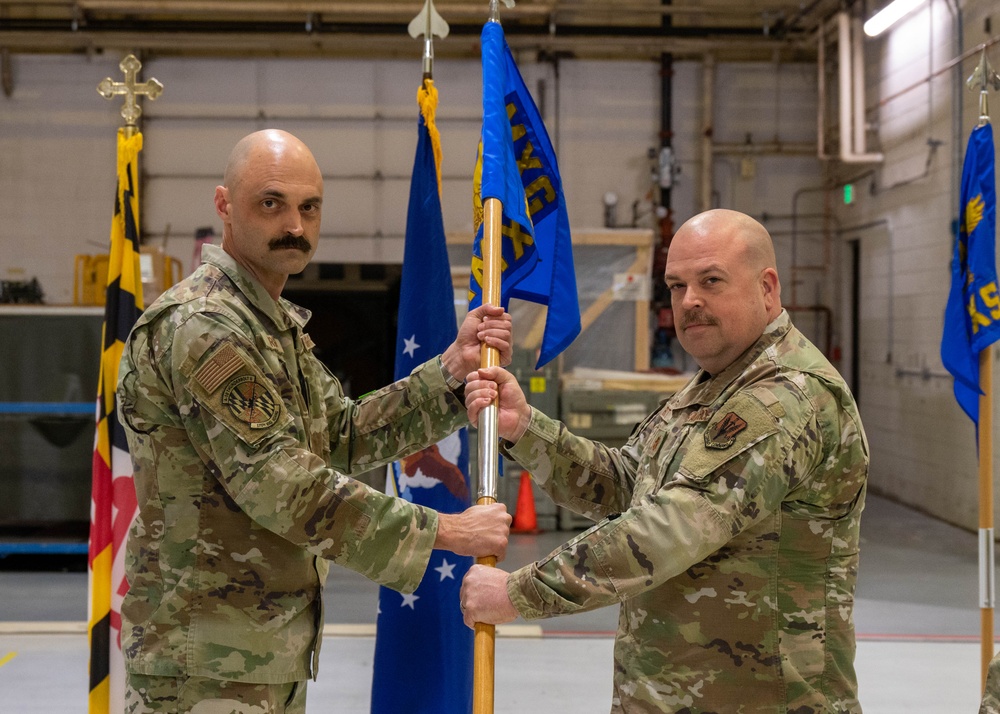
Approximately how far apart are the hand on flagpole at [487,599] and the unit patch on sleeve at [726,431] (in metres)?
0.49

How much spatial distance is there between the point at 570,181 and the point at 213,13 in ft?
14.2

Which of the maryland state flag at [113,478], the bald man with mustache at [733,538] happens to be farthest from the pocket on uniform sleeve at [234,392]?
the maryland state flag at [113,478]

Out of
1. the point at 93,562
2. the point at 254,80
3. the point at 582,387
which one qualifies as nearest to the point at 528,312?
the point at 582,387

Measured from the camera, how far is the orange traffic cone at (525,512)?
771 cm

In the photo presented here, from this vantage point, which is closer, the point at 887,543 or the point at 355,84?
the point at 887,543

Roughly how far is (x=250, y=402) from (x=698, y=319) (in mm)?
950

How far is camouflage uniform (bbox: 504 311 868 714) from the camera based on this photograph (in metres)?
1.78

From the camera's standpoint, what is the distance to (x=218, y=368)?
6.28 feet

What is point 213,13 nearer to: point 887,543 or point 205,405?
point 887,543

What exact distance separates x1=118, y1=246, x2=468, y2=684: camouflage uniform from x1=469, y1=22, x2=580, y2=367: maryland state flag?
82cm

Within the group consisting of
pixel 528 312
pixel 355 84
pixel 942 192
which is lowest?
pixel 528 312

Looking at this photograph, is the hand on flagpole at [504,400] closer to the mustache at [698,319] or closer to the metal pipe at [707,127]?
the mustache at [698,319]

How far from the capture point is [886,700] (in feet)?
13.5

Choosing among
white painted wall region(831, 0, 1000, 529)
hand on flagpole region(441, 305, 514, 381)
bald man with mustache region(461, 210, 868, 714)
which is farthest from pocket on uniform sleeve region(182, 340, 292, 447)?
white painted wall region(831, 0, 1000, 529)
